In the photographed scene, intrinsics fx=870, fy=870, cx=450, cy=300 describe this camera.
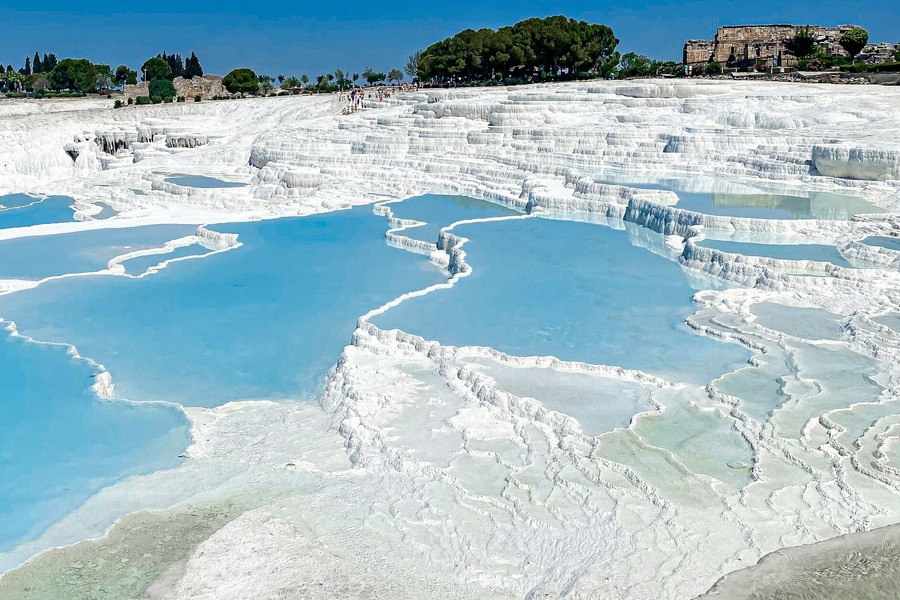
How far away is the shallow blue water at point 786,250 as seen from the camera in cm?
970

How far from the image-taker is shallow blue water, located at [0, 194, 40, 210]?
57.4ft

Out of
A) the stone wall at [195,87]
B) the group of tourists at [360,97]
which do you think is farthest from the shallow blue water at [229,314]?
the stone wall at [195,87]

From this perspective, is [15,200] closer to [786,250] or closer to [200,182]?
[200,182]

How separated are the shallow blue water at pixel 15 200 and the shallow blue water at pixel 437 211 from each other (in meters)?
8.00

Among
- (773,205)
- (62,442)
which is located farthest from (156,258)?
(773,205)

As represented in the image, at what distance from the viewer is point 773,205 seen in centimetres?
1227

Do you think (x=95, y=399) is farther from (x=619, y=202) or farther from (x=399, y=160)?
(x=399, y=160)

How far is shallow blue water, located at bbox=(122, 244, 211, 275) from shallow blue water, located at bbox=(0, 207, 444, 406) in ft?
1.27

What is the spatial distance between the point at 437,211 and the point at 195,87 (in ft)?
92.0

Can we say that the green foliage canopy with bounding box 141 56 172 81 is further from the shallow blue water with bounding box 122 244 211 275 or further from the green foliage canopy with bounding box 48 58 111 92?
the shallow blue water with bounding box 122 244 211 275

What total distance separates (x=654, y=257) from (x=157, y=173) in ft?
42.6

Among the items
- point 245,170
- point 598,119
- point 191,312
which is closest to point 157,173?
point 245,170

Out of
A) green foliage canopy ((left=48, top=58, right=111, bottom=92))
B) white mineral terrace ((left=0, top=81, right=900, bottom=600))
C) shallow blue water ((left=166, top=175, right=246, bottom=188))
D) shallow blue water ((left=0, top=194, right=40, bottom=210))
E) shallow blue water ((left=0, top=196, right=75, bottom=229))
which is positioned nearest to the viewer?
white mineral terrace ((left=0, top=81, right=900, bottom=600))

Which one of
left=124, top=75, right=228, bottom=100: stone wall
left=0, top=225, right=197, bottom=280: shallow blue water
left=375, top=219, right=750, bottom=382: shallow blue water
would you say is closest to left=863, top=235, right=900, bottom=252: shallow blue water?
left=375, top=219, right=750, bottom=382: shallow blue water
